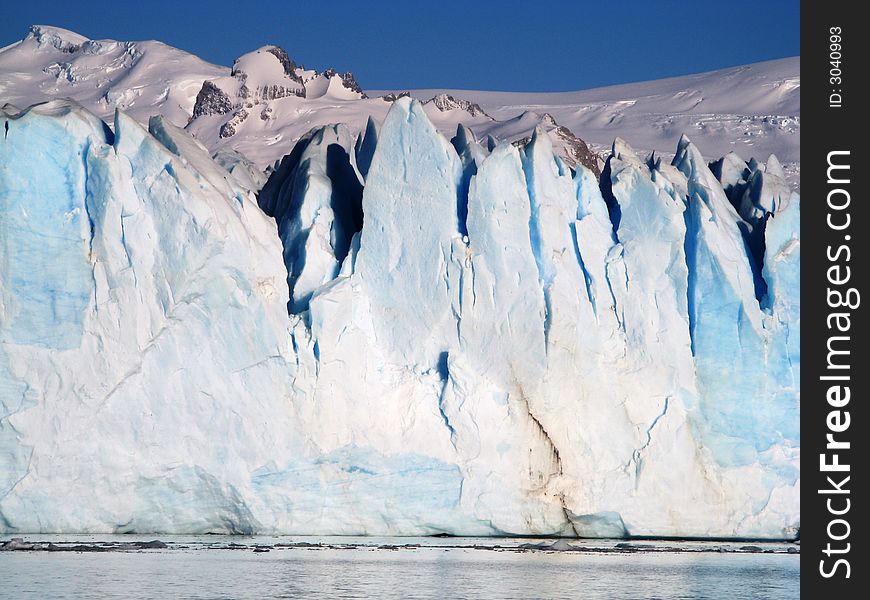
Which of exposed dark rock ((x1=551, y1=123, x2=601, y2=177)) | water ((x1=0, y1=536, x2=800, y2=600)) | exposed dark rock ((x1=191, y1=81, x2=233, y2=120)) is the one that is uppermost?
exposed dark rock ((x1=191, y1=81, x2=233, y2=120))

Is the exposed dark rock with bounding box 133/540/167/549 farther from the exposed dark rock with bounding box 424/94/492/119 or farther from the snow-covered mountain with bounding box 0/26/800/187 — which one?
the exposed dark rock with bounding box 424/94/492/119

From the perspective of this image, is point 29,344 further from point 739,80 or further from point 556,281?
point 739,80


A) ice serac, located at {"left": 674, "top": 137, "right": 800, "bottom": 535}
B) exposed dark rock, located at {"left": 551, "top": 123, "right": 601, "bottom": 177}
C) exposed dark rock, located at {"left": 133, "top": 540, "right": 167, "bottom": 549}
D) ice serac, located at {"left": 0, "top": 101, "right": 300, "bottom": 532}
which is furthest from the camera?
exposed dark rock, located at {"left": 551, "top": 123, "right": 601, "bottom": 177}

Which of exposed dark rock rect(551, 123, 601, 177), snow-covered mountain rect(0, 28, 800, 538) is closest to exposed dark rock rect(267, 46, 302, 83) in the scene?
exposed dark rock rect(551, 123, 601, 177)

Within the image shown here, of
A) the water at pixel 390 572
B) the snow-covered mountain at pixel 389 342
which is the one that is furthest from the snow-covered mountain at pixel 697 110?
the water at pixel 390 572

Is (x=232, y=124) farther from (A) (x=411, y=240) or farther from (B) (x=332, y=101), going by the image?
(A) (x=411, y=240)

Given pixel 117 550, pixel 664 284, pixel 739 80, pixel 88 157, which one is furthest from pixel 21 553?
pixel 739 80

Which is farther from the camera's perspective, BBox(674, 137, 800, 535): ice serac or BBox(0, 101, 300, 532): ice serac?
BBox(674, 137, 800, 535): ice serac
